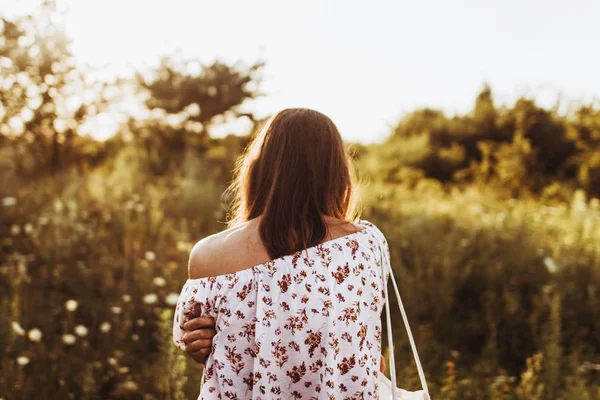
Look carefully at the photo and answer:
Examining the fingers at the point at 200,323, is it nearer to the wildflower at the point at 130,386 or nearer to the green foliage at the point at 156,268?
the green foliage at the point at 156,268

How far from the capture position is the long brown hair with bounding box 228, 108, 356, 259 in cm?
175

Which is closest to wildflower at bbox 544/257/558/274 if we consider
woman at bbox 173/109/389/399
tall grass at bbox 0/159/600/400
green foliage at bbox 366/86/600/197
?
tall grass at bbox 0/159/600/400

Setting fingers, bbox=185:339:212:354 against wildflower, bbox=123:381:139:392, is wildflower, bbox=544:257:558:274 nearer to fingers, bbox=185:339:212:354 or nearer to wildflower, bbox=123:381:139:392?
wildflower, bbox=123:381:139:392

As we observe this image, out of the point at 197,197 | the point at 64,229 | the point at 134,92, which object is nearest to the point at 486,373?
the point at 64,229

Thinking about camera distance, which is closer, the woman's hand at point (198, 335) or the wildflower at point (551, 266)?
the woman's hand at point (198, 335)

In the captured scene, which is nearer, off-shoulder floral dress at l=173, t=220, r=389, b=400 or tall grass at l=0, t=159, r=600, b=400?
off-shoulder floral dress at l=173, t=220, r=389, b=400

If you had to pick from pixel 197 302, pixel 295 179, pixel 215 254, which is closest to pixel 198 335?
pixel 197 302

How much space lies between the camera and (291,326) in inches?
66.2

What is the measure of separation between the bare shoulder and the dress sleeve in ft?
0.11

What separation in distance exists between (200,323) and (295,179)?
557 mm

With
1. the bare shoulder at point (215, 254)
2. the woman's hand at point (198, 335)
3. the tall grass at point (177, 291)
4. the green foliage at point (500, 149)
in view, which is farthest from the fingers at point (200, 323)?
the green foliage at point (500, 149)

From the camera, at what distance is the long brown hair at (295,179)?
1.75 metres

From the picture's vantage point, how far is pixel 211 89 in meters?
13.0

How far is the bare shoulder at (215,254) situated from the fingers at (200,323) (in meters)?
0.14
